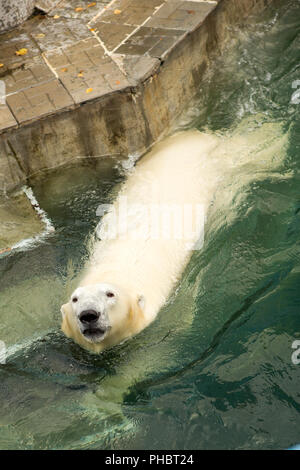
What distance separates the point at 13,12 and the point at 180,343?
499cm

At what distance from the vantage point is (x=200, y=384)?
17.5 feet

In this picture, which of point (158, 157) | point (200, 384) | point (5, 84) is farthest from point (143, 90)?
point (200, 384)

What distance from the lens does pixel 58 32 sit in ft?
26.9

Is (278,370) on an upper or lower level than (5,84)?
lower

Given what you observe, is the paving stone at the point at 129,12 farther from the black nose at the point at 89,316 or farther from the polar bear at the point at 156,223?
the black nose at the point at 89,316

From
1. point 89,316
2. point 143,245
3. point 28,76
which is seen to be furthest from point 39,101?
Answer: point 89,316

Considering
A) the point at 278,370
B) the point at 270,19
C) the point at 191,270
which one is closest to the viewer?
Answer: the point at 278,370

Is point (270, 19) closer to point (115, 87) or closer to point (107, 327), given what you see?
point (115, 87)

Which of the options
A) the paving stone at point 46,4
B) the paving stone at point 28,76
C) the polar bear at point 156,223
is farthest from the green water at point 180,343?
the paving stone at point 46,4

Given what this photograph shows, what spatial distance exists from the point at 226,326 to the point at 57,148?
9.88ft

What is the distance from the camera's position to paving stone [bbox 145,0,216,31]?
8094 mm

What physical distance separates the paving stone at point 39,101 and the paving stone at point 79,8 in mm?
1535
